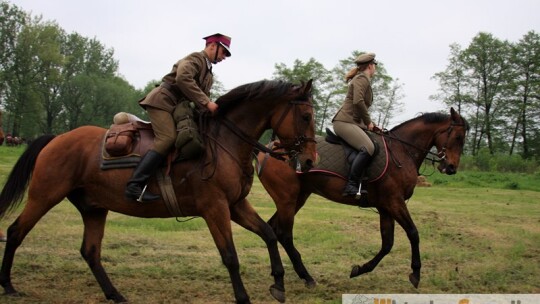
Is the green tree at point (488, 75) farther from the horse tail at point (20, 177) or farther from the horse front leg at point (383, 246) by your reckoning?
the horse tail at point (20, 177)

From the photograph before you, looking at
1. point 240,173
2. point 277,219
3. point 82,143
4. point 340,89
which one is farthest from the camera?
point 340,89

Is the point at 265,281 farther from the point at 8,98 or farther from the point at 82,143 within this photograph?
the point at 8,98

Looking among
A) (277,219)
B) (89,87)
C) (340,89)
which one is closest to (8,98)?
(89,87)

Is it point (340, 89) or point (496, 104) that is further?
point (340, 89)

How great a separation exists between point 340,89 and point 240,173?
50.1m

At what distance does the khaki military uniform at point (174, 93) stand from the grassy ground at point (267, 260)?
2136mm

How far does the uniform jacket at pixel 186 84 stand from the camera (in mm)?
6016

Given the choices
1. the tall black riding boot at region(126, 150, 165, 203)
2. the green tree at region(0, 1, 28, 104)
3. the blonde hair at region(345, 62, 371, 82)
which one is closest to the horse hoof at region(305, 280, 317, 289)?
the tall black riding boot at region(126, 150, 165, 203)

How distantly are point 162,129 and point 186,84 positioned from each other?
61 centimetres

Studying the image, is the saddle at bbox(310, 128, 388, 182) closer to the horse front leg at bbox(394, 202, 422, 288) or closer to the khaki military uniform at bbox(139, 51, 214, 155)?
the horse front leg at bbox(394, 202, 422, 288)

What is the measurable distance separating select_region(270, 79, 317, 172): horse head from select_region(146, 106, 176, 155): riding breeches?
1.23 m

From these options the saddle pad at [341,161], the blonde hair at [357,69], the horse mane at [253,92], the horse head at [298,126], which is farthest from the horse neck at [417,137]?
the horse mane at [253,92]

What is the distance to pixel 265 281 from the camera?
25.1ft

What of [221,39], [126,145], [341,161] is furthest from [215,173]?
[341,161]
